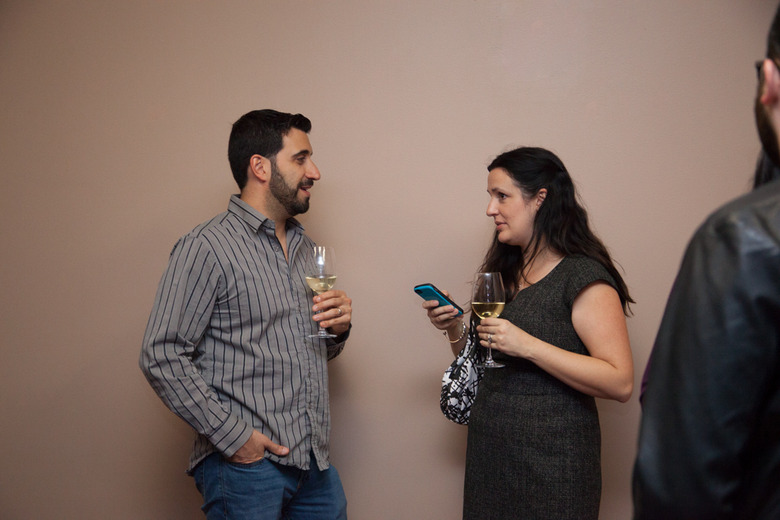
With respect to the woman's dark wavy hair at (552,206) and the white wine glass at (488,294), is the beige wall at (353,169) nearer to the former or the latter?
the woman's dark wavy hair at (552,206)

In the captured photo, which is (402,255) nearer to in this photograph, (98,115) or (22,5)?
(98,115)

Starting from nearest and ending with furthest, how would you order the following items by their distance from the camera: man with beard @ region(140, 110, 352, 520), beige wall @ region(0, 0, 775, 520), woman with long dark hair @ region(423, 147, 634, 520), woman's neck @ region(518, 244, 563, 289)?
woman with long dark hair @ region(423, 147, 634, 520)
man with beard @ region(140, 110, 352, 520)
woman's neck @ region(518, 244, 563, 289)
beige wall @ region(0, 0, 775, 520)

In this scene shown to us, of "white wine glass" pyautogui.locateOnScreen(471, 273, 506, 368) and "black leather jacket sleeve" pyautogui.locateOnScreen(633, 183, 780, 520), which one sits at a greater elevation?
"black leather jacket sleeve" pyautogui.locateOnScreen(633, 183, 780, 520)

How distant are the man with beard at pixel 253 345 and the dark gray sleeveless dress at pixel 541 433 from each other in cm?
53

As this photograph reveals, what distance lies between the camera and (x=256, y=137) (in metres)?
1.94

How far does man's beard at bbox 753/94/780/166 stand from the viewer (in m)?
0.70

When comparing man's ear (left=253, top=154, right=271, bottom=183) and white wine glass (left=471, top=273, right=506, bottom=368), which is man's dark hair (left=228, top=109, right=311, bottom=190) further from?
white wine glass (left=471, top=273, right=506, bottom=368)

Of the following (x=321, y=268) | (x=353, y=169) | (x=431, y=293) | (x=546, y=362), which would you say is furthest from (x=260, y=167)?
(x=546, y=362)

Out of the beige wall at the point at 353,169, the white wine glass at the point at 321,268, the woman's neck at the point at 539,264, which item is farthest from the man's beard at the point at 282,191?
the woman's neck at the point at 539,264

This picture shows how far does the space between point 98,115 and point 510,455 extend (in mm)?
2155

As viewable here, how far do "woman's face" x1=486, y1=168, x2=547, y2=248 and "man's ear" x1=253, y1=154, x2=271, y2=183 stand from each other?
0.75 m

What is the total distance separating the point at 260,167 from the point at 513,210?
0.84 metres

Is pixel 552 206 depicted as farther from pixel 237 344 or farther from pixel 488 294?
pixel 237 344

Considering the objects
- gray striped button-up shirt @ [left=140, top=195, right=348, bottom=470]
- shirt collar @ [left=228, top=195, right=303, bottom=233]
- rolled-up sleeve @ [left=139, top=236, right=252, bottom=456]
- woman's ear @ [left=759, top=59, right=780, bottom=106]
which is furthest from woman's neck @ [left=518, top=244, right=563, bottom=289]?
woman's ear @ [left=759, top=59, right=780, bottom=106]
